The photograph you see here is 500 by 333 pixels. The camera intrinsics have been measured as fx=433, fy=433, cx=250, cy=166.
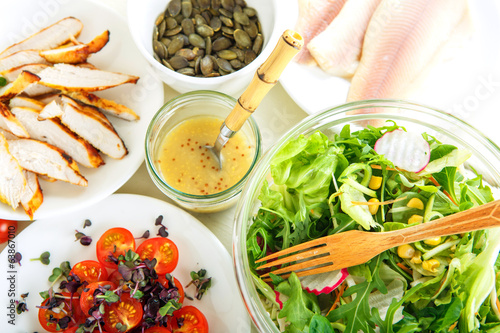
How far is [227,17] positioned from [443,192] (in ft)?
3.20

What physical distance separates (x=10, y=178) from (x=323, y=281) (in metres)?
1.08

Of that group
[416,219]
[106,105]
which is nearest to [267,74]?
[416,219]

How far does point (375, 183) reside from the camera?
1135 mm

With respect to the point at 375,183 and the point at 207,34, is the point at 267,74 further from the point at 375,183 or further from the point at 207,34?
the point at 207,34

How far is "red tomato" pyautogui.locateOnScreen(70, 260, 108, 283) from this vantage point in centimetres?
145

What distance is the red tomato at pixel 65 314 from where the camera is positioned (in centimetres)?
141

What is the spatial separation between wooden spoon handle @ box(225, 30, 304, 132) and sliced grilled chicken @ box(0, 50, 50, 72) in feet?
2.66

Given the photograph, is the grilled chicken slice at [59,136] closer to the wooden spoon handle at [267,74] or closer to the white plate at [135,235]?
the white plate at [135,235]

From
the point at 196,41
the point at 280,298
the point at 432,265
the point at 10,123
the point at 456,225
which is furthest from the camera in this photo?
the point at 196,41

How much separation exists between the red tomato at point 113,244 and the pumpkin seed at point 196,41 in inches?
27.9

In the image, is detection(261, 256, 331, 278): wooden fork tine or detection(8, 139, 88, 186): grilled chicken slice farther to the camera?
detection(8, 139, 88, 186): grilled chicken slice

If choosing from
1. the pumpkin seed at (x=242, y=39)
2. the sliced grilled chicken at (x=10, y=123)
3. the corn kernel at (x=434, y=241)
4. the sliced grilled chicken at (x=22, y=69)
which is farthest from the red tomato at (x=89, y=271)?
the corn kernel at (x=434, y=241)

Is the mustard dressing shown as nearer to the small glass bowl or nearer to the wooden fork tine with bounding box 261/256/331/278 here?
the small glass bowl

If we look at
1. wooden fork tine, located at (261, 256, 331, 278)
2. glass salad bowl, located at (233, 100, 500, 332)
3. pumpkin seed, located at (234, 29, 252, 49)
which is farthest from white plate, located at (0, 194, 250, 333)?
pumpkin seed, located at (234, 29, 252, 49)
